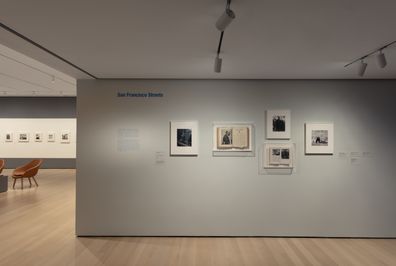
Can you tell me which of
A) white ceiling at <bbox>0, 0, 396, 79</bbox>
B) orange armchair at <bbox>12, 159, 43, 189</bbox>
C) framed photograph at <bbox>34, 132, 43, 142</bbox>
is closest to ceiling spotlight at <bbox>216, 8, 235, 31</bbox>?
white ceiling at <bbox>0, 0, 396, 79</bbox>

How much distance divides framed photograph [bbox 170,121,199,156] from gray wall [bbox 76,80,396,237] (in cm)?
12

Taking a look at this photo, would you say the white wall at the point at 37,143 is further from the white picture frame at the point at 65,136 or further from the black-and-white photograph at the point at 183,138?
the black-and-white photograph at the point at 183,138

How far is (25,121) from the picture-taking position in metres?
14.4

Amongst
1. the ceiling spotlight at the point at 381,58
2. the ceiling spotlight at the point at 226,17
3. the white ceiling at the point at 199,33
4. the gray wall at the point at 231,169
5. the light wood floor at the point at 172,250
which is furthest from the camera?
the gray wall at the point at 231,169

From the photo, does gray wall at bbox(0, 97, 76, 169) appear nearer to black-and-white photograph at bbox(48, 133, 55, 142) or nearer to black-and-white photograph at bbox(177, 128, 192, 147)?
black-and-white photograph at bbox(48, 133, 55, 142)

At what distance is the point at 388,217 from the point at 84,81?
621 centimetres

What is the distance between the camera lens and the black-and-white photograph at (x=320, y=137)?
550cm

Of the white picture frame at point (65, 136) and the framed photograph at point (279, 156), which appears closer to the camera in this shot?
the framed photograph at point (279, 156)

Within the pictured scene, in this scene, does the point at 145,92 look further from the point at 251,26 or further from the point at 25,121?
the point at 25,121

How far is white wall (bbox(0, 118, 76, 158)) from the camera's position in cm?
1434

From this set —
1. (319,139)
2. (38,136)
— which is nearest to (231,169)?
A: (319,139)

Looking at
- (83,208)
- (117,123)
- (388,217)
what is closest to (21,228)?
(83,208)

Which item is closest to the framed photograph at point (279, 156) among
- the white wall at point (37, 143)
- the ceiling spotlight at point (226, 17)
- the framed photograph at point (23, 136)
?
the ceiling spotlight at point (226, 17)

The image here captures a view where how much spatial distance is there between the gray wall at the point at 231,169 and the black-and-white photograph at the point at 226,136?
23 cm
